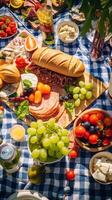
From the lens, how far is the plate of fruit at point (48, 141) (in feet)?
5.21

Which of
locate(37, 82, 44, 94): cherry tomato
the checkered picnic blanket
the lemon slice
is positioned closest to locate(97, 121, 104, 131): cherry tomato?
the checkered picnic blanket

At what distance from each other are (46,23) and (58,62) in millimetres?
242

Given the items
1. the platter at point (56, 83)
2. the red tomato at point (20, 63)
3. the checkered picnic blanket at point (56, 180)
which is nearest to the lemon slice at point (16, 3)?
the platter at point (56, 83)

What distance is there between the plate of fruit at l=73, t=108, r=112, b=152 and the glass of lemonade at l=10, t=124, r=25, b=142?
244 millimetres

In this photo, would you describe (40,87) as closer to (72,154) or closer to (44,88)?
(44,88)

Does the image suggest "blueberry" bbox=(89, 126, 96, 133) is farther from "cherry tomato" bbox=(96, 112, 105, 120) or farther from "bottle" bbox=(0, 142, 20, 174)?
"bottle" bbox=(0, 142, 20, 174)

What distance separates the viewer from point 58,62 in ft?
6.31

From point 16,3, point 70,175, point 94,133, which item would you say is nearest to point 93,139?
point 94,133

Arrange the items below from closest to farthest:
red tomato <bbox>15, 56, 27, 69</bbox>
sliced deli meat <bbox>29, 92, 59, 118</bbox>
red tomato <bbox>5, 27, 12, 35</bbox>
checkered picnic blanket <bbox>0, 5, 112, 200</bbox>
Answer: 1. checkered picnic blanket <bbox>0, 5, 112, 200</bbox>
2. sliced deli meat <bbox>29, 92, 59, 118</bbox>
3. red tomato <bbox>15, 56, 27, 69</bbox>
4. red tomato <bbox>5, 27, 12, 35</bbox>

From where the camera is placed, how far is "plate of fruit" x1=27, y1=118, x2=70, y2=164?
5.21 ft

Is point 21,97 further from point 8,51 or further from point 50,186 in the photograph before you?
point 50,186

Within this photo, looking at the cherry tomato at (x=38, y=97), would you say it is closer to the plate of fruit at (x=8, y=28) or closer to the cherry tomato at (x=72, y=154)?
the cherry tomato at (x=72, y=154)

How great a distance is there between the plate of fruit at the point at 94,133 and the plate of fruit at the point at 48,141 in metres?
0.14

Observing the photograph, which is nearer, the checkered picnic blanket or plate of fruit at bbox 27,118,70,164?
plate of fruit at bbox 27,118,70,164
